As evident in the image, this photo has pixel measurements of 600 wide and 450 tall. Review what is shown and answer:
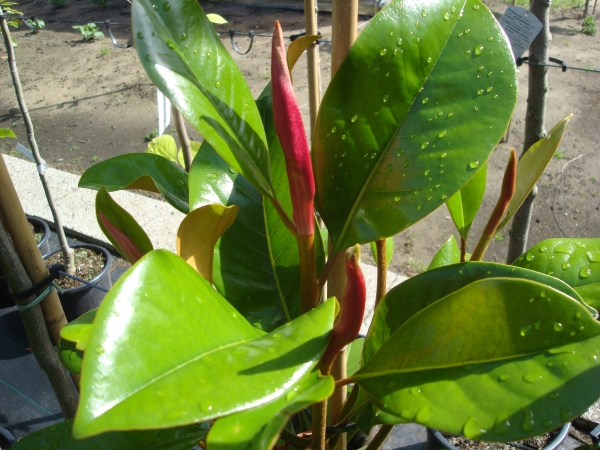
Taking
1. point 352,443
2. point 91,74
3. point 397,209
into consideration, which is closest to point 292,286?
point 397,209

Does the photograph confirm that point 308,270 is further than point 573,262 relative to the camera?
No

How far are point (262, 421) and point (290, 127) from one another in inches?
10.5

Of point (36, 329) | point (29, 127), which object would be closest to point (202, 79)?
point (36, 329)

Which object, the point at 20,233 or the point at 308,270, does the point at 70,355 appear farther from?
the point at 308,270

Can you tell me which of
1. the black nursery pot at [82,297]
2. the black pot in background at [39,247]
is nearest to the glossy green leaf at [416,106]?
the black pot in background at [39,247]

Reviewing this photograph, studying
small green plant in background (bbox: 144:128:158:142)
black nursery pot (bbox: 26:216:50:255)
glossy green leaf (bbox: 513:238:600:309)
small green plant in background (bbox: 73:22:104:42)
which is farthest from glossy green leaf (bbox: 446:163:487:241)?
small green plant in background (bbox: 73:22:104:42)

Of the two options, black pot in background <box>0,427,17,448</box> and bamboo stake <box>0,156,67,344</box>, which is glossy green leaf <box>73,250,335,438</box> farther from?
black pot in background <box>0,427,17,448</box>

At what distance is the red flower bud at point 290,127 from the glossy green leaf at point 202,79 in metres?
0.05

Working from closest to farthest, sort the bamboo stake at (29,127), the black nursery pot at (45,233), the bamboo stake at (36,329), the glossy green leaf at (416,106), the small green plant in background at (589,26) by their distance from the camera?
the glossy green leaf at (416,106)
the bamboo stake at (36,329)
the bamboo stake at (29,127)
the black nursery pot at (45,233)
the small green plant in background at (589,26)

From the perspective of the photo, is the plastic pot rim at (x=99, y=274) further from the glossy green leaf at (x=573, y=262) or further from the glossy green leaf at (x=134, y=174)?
the glossy green leaf at (x=573, y=262)

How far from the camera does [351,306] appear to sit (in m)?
0.48

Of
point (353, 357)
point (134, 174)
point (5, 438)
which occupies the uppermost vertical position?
point (134, 174)

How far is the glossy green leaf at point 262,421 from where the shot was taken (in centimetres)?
39

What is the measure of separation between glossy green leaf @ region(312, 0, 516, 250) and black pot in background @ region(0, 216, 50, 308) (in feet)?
5.61
